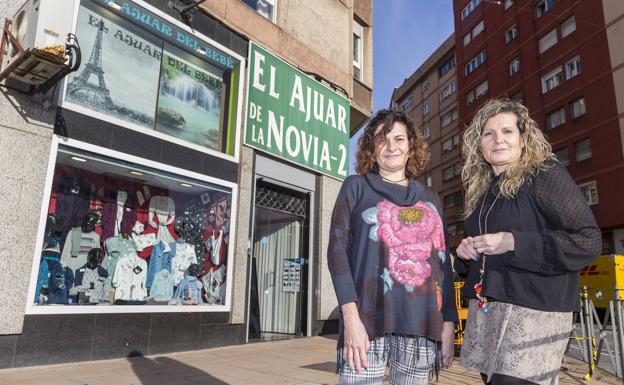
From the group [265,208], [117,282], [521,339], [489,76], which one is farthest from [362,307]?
[489,76]

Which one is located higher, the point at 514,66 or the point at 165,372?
the point at 514,66

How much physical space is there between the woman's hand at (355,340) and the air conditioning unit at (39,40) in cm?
529

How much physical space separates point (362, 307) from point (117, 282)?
5934mm

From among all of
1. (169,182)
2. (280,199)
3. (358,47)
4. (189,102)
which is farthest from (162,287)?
(358,47)

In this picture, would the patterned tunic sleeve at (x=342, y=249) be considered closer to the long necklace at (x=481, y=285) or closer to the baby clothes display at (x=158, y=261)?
the long necklace at (x=481, y=285)

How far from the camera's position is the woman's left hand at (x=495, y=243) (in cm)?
187

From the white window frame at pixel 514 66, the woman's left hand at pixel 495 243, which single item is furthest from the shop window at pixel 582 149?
the woman's left hand at pixel 495 243

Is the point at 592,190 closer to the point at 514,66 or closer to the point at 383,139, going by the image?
the point at 514,66

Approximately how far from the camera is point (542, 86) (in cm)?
2875

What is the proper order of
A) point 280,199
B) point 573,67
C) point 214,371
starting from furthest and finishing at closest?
point 573,67 → point 280,199 → point 214,371

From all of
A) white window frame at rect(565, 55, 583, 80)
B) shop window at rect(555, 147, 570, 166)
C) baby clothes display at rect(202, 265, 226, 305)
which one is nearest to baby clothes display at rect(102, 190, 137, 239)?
baby clothes display at rect(202, 265, 226, 305)

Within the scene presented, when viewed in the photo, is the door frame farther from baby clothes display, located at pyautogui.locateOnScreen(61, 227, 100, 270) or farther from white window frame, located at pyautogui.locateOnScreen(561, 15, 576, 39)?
white window frame, located at pyautogui.locateOnScreen(561, 15, 576, 39)

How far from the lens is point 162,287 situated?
24.8ft

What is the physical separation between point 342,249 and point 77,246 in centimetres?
572
